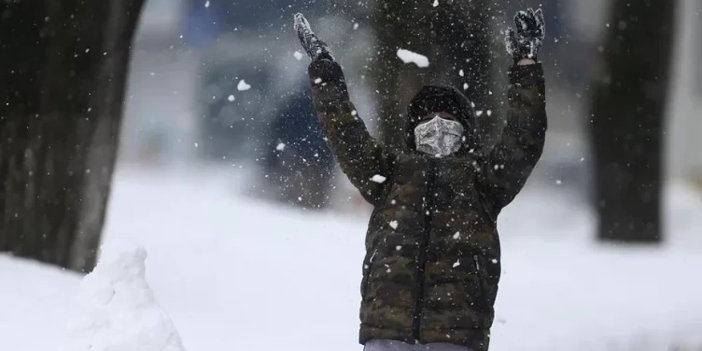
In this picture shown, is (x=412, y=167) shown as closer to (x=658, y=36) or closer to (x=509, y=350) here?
(x=509, y=350)

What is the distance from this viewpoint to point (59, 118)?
521cm

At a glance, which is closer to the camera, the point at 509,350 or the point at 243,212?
the point at 509,350

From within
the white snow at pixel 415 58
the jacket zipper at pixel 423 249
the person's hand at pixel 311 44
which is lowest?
the jacket zipper at pixel 423 249

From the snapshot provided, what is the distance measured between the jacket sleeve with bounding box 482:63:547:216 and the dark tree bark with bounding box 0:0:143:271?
293cm

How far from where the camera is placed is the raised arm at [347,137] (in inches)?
120

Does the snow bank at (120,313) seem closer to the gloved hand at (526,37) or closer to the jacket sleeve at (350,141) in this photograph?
the jacket sleeve at (350,141)

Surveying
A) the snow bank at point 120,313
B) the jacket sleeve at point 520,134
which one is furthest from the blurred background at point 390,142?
the jacket sleeve at point 520,134

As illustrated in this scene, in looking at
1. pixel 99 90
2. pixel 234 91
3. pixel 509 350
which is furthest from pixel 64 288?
pixel 509 350

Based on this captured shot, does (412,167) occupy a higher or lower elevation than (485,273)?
higher

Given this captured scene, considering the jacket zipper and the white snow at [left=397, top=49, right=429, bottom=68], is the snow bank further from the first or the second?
the white snow at [left=397, top=49, right=429, bottom=68]

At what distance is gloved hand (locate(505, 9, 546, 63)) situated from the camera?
3.02m

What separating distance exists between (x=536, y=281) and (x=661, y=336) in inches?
30.7

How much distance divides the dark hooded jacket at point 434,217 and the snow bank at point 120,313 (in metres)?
0.87

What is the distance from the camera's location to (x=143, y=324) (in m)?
3.35
